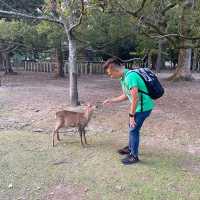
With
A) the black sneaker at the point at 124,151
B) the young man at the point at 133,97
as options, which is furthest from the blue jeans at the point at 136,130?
the black sneaker at the point at 124,151

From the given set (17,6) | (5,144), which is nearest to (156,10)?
(5,144)

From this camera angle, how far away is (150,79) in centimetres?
487

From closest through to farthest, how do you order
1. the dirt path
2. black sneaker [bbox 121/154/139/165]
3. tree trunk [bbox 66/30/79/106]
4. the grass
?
the grass < black sneaker [bbox 121/154/139/165] < the dirt path < tree trunk [bbox 66/30/79/106]

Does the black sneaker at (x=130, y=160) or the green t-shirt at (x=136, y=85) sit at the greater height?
the green t-shirt at (x=136, y=85)

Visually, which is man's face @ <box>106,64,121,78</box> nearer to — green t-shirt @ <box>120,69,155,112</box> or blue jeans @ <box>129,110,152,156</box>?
green t-shirt @ <box>120,69,155,112</box>

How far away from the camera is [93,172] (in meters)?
4.79

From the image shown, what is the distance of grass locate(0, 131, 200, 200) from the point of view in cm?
418

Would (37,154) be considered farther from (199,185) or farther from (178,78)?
(178,78)

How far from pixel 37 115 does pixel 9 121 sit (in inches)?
30.4

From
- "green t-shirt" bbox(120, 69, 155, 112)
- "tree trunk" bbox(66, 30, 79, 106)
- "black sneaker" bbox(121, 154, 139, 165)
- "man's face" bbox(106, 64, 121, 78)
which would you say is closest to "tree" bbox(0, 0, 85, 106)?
"tree trunk" bbox(66, 30, 79, 106)

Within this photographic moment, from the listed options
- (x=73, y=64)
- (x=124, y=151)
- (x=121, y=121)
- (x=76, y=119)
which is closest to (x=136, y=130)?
(x=124, y=151)

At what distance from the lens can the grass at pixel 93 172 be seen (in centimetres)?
418

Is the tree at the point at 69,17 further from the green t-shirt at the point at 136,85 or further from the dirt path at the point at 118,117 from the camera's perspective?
the green t-shirt at the point at 136,85

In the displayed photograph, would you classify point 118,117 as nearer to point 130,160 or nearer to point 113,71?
point 130,160
